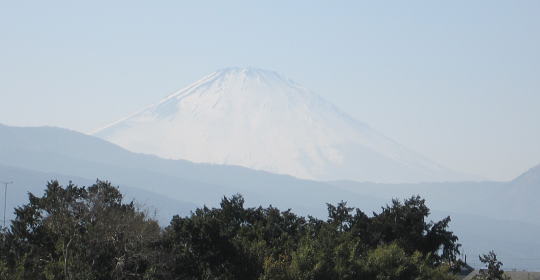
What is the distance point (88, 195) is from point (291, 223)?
60.1ft

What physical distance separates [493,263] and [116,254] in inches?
1005

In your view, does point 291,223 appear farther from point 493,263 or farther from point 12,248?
point 12,248

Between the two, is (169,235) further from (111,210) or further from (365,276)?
(365,276)

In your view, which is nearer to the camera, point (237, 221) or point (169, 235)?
point (169, 235)

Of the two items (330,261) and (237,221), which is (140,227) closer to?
(330,261)

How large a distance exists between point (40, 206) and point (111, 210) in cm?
478

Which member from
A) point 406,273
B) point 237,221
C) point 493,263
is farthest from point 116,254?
point 493,263

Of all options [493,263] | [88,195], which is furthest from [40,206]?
[493,263]

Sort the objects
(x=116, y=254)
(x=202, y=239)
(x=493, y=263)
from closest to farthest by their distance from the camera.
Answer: (x=116, y=254)
(x=202, y=239)
(x=493, y=263)

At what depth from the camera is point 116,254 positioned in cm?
4741

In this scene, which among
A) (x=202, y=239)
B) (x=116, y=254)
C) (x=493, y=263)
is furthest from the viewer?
(x=493, y=263)

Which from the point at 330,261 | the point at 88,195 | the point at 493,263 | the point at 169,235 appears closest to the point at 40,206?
the point at 88,195

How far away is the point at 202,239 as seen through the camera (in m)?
50.8

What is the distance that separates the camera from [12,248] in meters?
49.7
